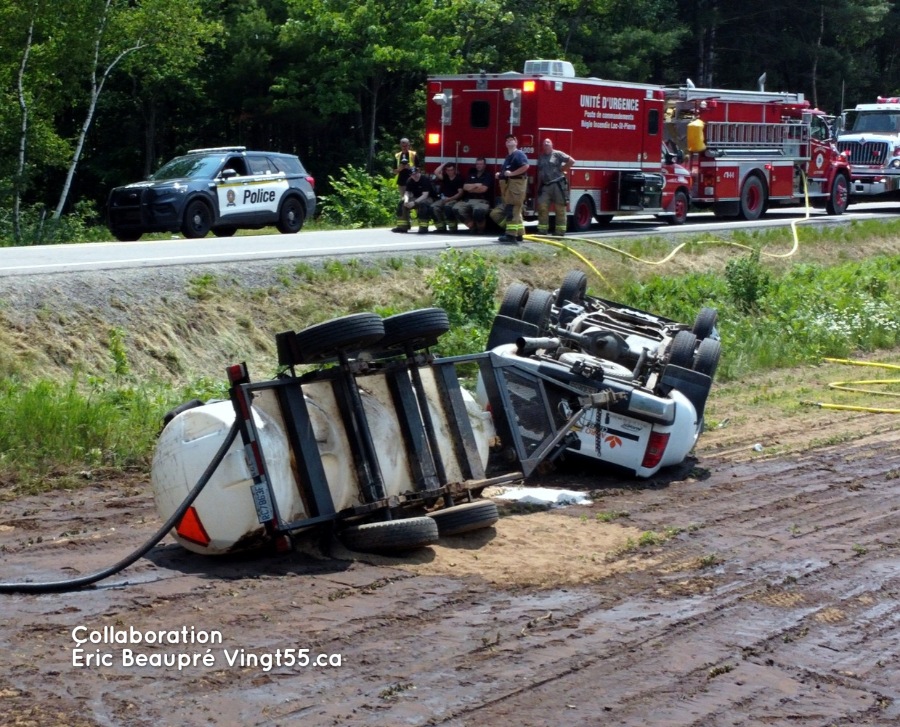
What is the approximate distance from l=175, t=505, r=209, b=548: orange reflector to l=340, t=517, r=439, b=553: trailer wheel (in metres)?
0.87

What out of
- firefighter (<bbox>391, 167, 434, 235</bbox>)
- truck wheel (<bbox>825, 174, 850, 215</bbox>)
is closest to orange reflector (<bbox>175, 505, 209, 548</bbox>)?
firefighter (<bbox>391, 167, 434, 235</bbox>)

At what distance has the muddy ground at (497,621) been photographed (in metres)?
5.46

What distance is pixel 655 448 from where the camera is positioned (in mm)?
10180

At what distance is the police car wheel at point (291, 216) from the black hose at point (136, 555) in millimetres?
18372

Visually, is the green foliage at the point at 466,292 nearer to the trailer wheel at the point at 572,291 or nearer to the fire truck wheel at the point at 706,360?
the trailer wheel at the point at 572,291

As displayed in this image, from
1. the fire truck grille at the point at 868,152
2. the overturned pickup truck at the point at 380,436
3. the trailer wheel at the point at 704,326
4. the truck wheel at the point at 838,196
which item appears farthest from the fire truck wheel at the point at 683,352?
the fire truck grille at the point at 868,152

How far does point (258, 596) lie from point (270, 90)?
3416 cm

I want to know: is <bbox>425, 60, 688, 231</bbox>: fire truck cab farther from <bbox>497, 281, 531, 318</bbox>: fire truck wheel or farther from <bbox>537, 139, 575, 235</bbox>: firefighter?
<bbox>497, 281, 531, 318</bbox>: fire truck wheel

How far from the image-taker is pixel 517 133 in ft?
77.3

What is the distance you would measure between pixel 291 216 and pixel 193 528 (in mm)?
18649

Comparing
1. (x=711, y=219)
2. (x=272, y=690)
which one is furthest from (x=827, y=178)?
(x=272, y=690)

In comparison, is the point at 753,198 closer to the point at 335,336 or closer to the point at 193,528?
the point at 335,336

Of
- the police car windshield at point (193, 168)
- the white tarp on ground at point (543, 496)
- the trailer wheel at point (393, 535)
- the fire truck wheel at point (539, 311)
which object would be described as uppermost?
the police car windshield at point (193, 168)

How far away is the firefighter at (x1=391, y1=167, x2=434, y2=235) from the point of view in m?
23.2
